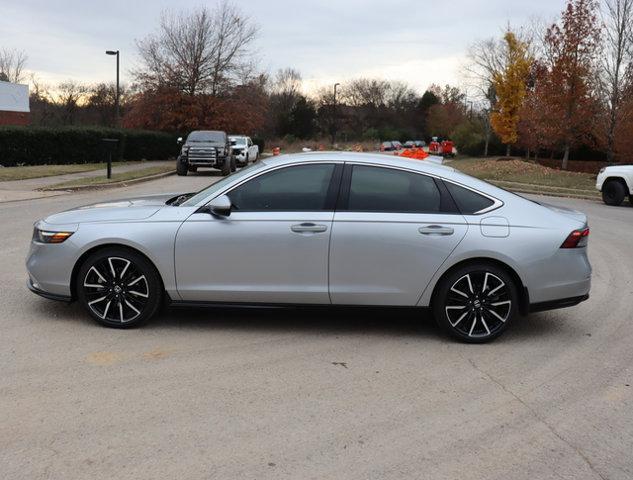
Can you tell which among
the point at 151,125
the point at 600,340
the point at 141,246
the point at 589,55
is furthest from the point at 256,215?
the point at 151,125

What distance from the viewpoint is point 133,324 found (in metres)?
5.21

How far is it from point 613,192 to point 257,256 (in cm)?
1582

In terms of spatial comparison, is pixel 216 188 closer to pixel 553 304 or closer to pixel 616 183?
pixel 553 304

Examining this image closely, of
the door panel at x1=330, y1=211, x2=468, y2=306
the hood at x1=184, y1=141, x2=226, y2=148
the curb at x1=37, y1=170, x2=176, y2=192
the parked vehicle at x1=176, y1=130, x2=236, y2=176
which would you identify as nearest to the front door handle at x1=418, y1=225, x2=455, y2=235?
the door panel at x1=330, y1=211, x2=468, y2=306

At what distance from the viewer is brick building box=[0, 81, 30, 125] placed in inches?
1714

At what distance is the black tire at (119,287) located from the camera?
16.8 feet

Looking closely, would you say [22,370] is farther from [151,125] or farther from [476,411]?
[151,125]

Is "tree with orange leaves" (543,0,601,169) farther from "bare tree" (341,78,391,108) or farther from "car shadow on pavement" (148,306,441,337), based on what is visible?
"bare tree" (341,78,391,108)

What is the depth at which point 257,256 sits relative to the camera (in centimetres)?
504

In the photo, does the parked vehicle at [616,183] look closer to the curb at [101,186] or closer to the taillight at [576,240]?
the taillight at [576,240]

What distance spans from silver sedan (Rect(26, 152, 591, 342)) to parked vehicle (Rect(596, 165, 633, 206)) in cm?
1392

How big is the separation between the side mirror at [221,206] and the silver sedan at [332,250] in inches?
0.5

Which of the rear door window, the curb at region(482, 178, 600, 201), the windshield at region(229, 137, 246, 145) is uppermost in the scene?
the windshield at region(229, 137, 246, 145)

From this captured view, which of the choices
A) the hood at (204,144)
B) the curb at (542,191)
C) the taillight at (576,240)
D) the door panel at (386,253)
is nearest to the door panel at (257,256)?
the door panel at (386,253)
